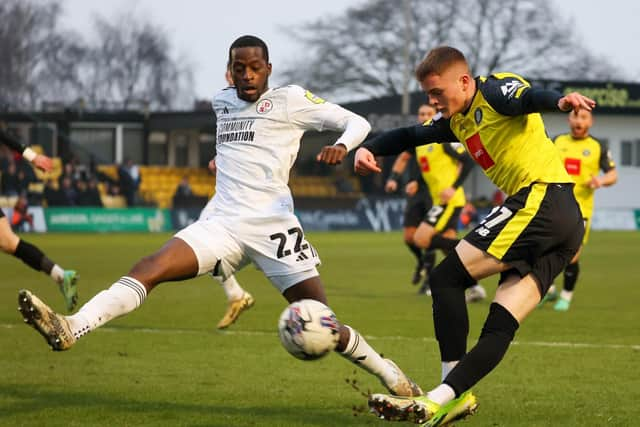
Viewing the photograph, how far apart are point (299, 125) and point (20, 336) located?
456 cm

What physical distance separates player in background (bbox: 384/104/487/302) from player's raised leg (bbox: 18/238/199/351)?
8.33 metres

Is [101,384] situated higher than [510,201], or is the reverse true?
[510,201]

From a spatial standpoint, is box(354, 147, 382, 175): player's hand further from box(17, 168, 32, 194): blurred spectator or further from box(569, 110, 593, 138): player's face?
box(17, 168, 32, 194): blurred spectator

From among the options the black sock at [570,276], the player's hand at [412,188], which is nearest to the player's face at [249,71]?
the black sock at [570,276]

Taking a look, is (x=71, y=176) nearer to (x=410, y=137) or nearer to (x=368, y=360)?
(x=410, y=137)

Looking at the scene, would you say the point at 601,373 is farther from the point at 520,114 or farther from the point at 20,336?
the point at 20,336

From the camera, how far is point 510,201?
6.17 metres

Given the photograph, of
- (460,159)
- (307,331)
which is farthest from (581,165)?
(307,331)

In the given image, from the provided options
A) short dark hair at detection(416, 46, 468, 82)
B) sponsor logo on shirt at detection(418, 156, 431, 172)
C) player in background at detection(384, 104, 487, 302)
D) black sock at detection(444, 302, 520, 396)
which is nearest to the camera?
black sock at detection(444, 302, 520, 396)

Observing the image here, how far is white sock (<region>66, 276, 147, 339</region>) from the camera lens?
5.97 m

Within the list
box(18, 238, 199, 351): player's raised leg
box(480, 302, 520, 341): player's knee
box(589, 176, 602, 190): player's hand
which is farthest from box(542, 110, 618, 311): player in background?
box(18, 238, 199, 351): player's raised leg

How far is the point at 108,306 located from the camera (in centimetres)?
612

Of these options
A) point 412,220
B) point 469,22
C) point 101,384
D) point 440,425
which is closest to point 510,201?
point 440,425

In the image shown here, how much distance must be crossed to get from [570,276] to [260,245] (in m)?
7.74
